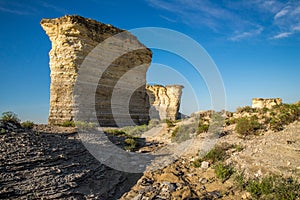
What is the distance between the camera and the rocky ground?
5.66 m

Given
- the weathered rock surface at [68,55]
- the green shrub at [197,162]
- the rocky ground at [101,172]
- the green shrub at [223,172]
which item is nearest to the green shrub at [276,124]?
the rocky ground at [101,172]

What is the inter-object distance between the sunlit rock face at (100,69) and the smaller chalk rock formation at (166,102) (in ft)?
50.6

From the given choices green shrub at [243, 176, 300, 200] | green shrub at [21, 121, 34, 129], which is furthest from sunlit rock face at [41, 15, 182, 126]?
green shrub at [243, 176, 300, 200]

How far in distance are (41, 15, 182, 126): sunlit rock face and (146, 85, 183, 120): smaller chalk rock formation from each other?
15.4m

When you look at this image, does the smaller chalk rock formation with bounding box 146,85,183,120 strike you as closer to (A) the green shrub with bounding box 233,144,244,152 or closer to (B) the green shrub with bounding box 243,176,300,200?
(A) the green shrub with bounding box 233,144,244,152

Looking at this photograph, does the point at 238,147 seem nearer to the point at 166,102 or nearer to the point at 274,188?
the point at 274,188

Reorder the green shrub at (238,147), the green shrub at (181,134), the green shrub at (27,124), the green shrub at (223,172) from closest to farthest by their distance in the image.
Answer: the green shrub at (223,172)
the green shrub at (238,147)
the green shrub at (27,124)
the green shrub at (181,134)

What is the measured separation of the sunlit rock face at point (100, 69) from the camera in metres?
15.2

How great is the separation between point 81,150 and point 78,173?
1.78 metres

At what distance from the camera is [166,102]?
124 feet

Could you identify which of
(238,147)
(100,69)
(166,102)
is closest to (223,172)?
(238,147)

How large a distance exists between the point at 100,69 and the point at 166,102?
21.9 meters

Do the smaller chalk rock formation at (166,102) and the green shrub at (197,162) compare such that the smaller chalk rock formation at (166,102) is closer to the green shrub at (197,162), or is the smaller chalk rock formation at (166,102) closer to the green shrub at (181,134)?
the green shrub at (181,134)

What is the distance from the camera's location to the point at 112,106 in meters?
17.9
